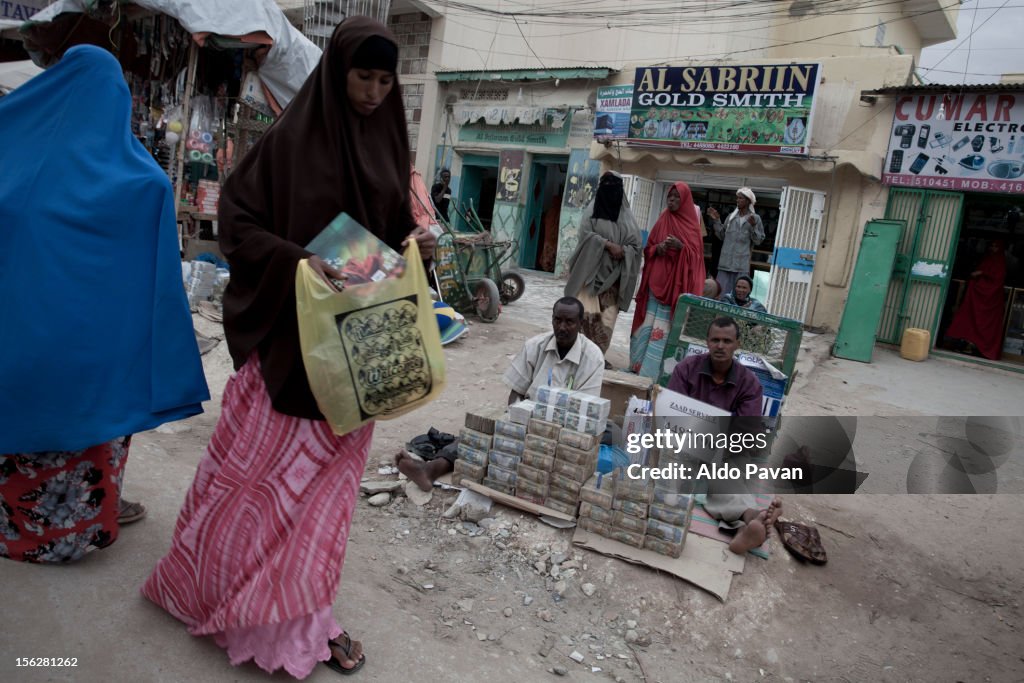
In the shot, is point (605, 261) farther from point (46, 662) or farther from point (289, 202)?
point (46, 662)

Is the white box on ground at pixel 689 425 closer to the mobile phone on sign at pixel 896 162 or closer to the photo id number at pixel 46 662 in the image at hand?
the photo id number at pixel 46 662

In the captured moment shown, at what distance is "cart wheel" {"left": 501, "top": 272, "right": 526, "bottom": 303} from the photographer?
9195mm

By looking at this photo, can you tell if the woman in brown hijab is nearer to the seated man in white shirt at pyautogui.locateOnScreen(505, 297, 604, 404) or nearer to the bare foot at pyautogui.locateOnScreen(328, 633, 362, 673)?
the bare foot at pyautogui.locateOnScreen(328, 633, 362, 673)

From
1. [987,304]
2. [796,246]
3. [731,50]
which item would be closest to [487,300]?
[796,246]

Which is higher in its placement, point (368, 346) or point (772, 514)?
point (368, 346)

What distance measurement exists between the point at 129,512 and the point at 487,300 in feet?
18.6

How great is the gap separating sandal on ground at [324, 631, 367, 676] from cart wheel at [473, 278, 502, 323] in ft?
19.8

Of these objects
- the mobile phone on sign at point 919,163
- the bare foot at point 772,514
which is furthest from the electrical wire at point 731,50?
the bare foot at point 772,514

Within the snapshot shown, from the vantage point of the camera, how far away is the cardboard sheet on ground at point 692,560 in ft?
10.4

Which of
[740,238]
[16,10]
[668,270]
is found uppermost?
[16,10]

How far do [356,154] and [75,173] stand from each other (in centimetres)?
91

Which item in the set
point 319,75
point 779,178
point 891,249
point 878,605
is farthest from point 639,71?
point 319,75

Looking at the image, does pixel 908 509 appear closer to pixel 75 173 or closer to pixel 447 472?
pixel 447 472

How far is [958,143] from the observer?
337 inches
